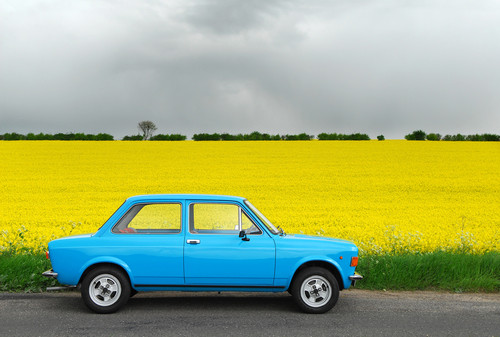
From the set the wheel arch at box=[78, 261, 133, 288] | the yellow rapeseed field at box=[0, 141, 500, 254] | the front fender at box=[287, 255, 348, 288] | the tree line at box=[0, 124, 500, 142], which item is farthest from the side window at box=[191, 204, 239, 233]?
the tree line at box=[0, 124, 500, 142]

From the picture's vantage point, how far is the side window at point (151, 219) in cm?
767

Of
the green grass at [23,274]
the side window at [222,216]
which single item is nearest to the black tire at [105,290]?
the side window at [222,216]

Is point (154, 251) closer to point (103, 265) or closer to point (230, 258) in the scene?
point (103, 265)

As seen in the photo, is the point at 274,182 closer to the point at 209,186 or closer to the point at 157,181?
the point at 209,186

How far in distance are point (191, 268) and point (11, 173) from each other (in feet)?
95.5

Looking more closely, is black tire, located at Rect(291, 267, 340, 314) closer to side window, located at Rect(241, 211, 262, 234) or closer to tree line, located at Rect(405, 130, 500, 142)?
side window, located at Rect(241, 211, 262, 234)

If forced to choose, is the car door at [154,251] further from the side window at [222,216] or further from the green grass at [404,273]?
the green grass at [404,273]

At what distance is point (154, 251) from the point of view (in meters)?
7.51

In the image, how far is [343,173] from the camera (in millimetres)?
33406

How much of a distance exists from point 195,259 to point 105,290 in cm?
137

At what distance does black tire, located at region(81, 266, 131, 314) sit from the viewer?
747 cm

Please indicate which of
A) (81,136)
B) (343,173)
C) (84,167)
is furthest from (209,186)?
(81,136)

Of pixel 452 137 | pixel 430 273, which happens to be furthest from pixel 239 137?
pixel 430 273

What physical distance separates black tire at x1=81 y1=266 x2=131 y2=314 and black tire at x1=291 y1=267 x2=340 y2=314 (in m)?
2.43
